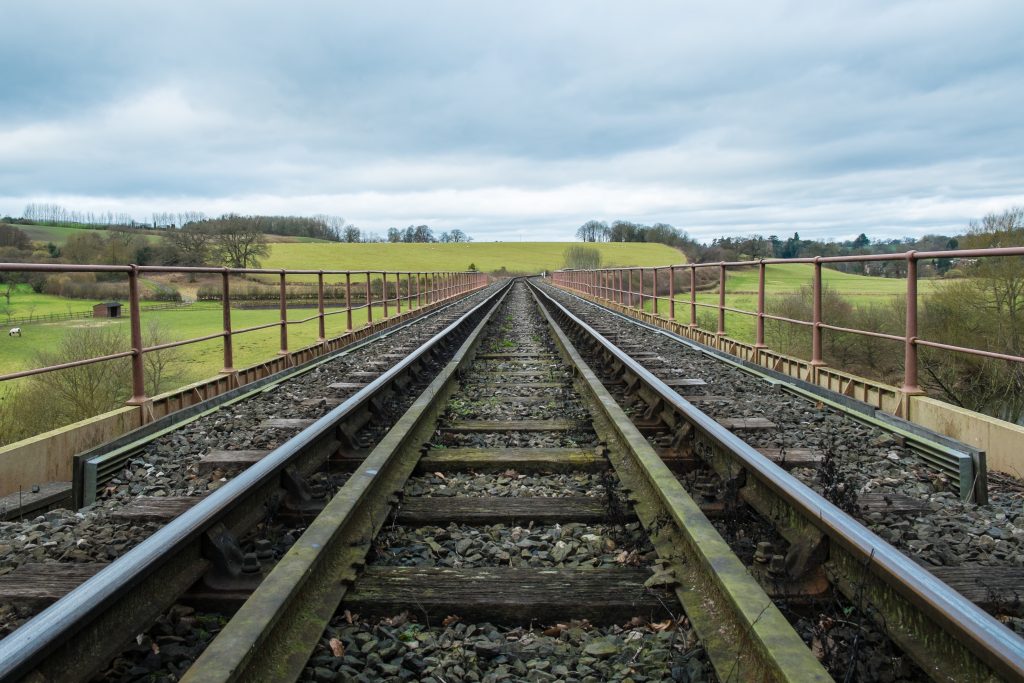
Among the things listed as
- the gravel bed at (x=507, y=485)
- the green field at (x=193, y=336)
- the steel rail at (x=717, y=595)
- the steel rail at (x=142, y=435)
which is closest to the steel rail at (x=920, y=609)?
the steel rail at (x=717, y=595)

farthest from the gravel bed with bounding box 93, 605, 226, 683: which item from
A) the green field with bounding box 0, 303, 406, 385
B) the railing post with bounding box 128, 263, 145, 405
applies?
the green field with bounding box 0, 303, 406, 385

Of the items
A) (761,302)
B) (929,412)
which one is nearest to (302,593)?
(929,412)

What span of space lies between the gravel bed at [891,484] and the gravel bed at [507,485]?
117cm

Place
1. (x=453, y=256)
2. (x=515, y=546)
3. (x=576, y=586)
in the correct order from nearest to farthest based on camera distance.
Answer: (x=576, y=586), (x=515, y=546), (x=453, y=256)

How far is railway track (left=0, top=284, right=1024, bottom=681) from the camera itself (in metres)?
1.98

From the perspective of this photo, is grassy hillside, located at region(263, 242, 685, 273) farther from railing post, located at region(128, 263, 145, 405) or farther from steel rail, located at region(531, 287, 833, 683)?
steel rail, located at region(531, 287, 833, 683)

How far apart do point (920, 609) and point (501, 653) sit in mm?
1240

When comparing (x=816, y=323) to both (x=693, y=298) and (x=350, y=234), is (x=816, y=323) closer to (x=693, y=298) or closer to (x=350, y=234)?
(x=693, y=298)

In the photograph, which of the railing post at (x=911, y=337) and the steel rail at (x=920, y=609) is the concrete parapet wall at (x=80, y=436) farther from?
the railing post at (x=911, y=337)

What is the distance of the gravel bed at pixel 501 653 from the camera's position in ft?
6.86

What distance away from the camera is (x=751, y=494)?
3461 millimetres

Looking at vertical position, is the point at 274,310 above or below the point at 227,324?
below

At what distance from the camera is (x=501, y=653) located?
87.4 inches

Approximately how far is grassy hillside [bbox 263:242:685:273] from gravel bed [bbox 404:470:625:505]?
7660 cm
